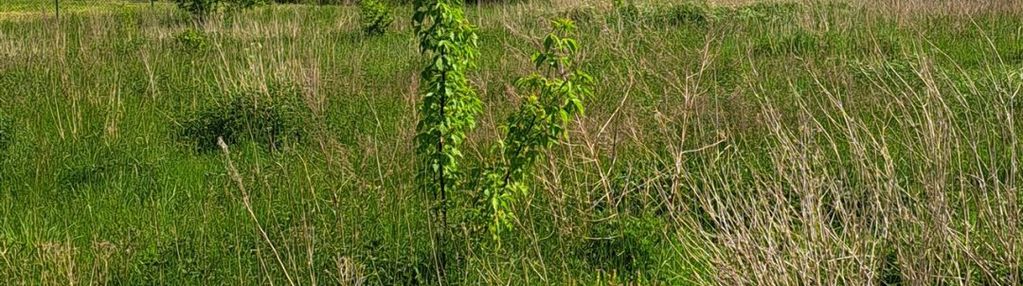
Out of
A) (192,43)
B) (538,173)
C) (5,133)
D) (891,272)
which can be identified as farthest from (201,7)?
(891,272)

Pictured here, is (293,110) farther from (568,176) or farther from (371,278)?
(371,278)

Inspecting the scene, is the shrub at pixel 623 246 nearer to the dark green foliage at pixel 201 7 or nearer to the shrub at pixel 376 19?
the shrub at pixel 376 19

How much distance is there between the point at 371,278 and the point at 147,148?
95.8 inches

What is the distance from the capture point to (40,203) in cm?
436

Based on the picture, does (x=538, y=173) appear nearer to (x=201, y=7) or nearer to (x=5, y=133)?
(x=5, y=133)

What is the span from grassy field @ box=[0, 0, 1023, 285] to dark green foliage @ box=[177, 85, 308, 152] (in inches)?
A: 0.6

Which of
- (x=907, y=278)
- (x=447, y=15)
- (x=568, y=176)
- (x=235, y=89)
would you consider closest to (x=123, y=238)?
(x=447, y=15)

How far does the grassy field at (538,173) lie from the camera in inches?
106

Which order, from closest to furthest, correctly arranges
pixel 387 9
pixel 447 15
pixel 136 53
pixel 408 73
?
pixel 447 15, pixel 408 73, pixel 136 53, pixel 387 9

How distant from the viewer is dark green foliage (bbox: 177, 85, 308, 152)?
5.46 metres

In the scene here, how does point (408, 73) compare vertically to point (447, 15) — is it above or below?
below

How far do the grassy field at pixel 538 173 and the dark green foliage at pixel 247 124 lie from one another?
0.05ft

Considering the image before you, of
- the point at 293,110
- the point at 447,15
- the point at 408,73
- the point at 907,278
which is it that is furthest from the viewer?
the point at 408,73

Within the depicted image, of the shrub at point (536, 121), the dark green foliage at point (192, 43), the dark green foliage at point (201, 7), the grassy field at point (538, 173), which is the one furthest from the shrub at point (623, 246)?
the dark green foliage at point (201, 7)
